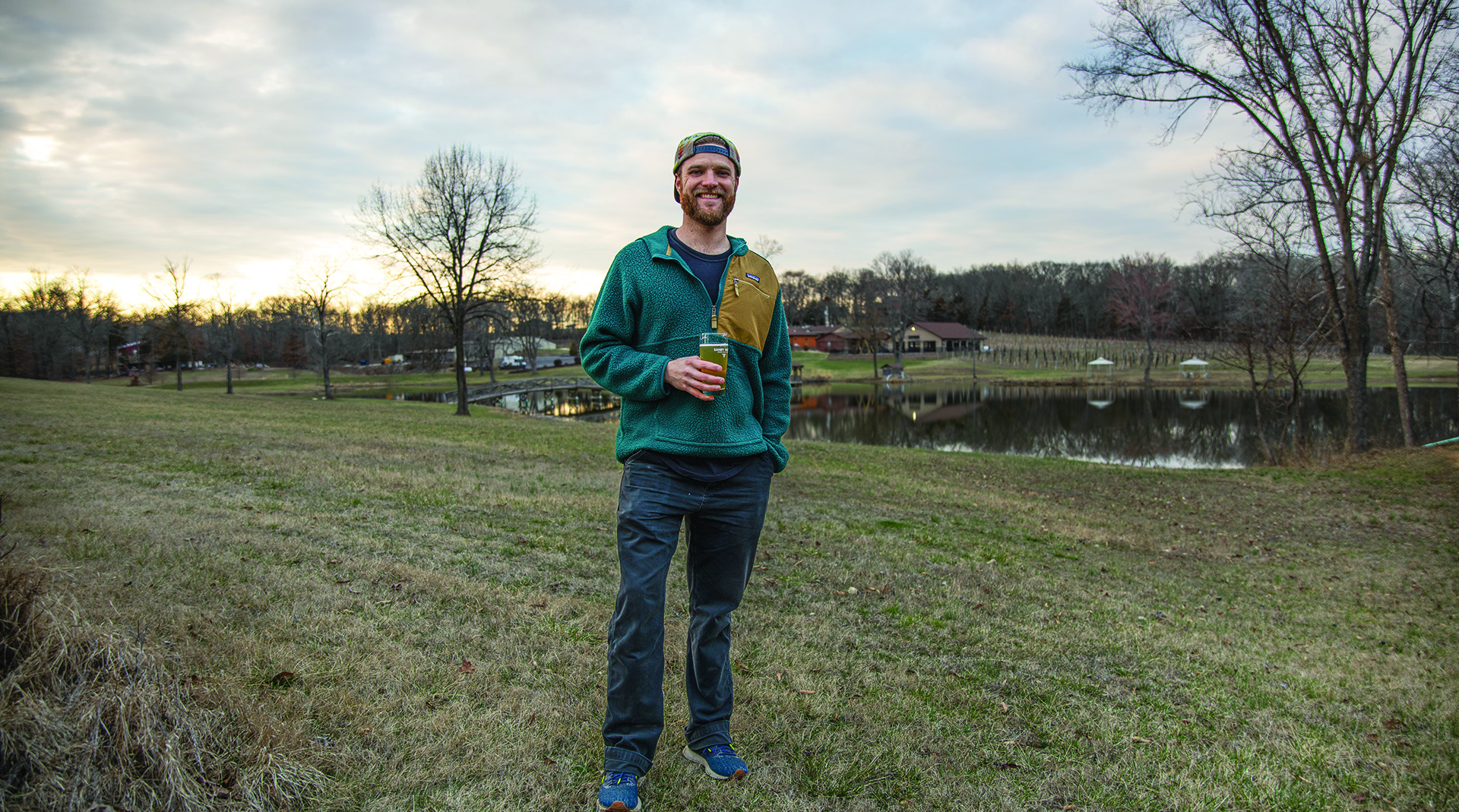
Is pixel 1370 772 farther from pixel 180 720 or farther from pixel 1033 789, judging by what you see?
pixel 180 720

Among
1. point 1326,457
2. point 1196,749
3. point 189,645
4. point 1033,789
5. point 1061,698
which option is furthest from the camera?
point 1326,457

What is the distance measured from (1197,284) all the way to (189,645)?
105619mm

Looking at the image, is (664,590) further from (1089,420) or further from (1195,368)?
(1195,368)

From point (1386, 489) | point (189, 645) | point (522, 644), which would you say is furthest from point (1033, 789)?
point (1386, 489)

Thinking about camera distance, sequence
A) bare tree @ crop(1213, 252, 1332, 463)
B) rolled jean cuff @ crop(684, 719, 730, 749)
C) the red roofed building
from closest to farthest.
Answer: rolled jean cuff @ crop(684, 719, 730, 749) → bare tree @ crop(1213, 252, 1332, 463) → the red roofed building

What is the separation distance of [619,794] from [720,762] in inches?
19.3

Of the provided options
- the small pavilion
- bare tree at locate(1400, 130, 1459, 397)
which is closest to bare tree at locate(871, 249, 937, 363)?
the small pavilion

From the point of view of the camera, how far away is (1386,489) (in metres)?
12.8

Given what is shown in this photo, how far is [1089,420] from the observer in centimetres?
3144

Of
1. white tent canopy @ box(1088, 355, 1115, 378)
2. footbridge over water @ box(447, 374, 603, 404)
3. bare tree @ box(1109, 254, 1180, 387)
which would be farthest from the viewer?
bare tree @ box(1109, 254, 1180, 387)

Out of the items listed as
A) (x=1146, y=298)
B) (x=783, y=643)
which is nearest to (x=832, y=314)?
(x=1146, y=298)

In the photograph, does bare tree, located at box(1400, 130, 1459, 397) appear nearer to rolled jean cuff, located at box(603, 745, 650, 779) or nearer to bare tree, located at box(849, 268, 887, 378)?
rolled jean cuff, located at box(603, 745, 650, 779)

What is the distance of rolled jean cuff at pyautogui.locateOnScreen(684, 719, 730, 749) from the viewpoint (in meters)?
2.93

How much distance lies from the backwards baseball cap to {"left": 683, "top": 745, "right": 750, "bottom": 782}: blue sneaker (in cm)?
228
